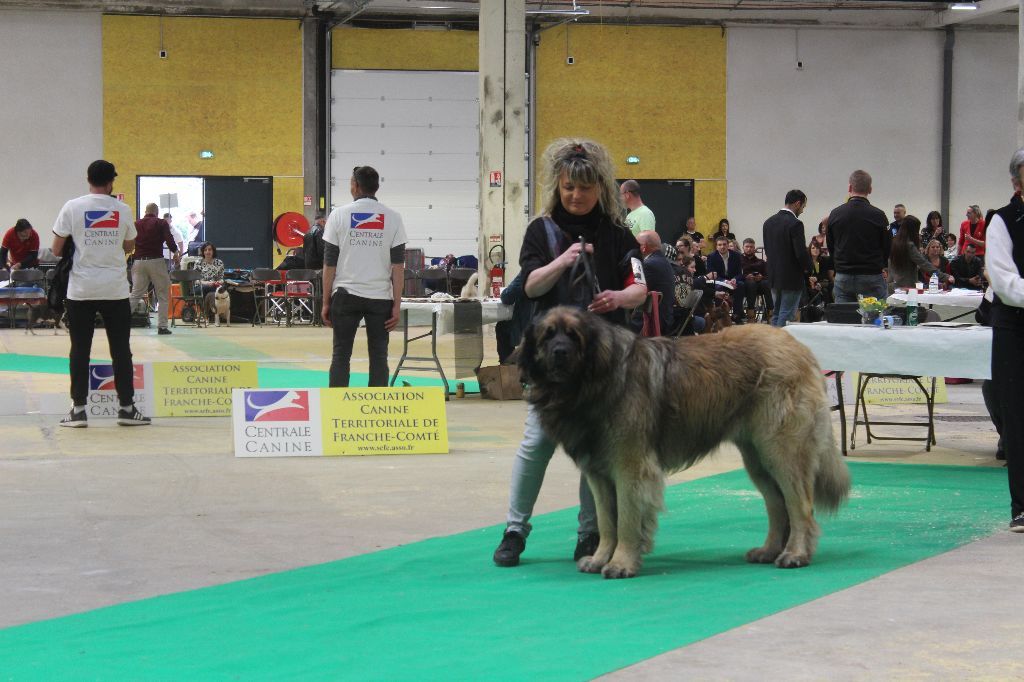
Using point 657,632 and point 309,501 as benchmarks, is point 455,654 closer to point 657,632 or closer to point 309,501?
point 657,632

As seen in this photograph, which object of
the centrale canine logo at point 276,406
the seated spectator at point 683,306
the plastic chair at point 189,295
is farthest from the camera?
the plastic chair at point 189,295

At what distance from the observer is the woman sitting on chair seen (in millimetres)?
22875

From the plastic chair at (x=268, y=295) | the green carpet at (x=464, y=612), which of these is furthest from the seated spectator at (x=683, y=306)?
the plastic chair at (x=268, y=295)

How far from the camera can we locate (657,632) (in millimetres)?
3861

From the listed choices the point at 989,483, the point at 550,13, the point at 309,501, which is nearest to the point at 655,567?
the point at 309,501

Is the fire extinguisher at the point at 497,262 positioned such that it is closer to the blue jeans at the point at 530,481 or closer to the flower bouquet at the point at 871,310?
the flower bouquet at the point at 871,310

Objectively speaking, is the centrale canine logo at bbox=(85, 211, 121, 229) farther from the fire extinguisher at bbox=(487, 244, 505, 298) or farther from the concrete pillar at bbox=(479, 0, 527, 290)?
the concrete pillar at bbox=(479, 0, 527, 290)

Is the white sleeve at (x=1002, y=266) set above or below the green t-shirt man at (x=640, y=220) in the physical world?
below

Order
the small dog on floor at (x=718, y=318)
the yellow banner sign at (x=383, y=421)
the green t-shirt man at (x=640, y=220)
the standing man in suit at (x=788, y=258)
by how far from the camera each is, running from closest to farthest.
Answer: the yellow banner sign at (x=383, y=421)
the green t-shirt man at (x=640, y=220)
the standing man in suit at (x=788, y=258)
the small dog on floor at (x=718, y=318)

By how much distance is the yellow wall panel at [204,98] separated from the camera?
2553 cm

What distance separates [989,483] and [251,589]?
4.21 m

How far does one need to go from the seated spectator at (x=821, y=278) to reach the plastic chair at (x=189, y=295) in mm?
10029

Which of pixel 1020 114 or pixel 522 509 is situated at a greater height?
pixel 1020 114

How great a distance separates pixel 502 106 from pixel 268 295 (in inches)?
275
